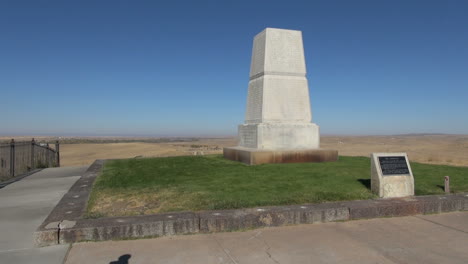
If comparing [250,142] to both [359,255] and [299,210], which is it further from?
[359,255]

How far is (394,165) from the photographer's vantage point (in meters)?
6.84

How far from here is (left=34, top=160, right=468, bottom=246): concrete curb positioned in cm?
444

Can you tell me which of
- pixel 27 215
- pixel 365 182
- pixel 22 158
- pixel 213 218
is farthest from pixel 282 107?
pixel 22 158

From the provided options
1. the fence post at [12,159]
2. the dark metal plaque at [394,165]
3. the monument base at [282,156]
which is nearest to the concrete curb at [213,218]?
the dark metal plaque at [394,165]

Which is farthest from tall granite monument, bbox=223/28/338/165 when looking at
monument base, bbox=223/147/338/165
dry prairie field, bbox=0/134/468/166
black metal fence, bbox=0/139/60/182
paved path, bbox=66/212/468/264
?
dry prairie field, bbox=0/134/468/166

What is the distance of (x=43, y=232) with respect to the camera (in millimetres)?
4270

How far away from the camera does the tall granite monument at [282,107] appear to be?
11.2m

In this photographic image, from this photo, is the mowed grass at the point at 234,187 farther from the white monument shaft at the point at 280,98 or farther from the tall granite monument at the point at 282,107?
the white monument shaft at the point at 280,98

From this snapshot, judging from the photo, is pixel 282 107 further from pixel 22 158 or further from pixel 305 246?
pixel 22 158

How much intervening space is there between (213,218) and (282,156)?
633 cm

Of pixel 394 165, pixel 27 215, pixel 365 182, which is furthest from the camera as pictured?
pixel 365 182

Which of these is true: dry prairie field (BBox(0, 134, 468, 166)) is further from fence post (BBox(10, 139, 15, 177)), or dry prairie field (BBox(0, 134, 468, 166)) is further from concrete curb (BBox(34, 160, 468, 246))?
concrete curb (BBox(34, 160, 468, 246))

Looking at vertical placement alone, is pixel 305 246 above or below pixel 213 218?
below

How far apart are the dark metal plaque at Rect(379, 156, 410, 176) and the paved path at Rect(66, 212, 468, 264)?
1.56 meters
